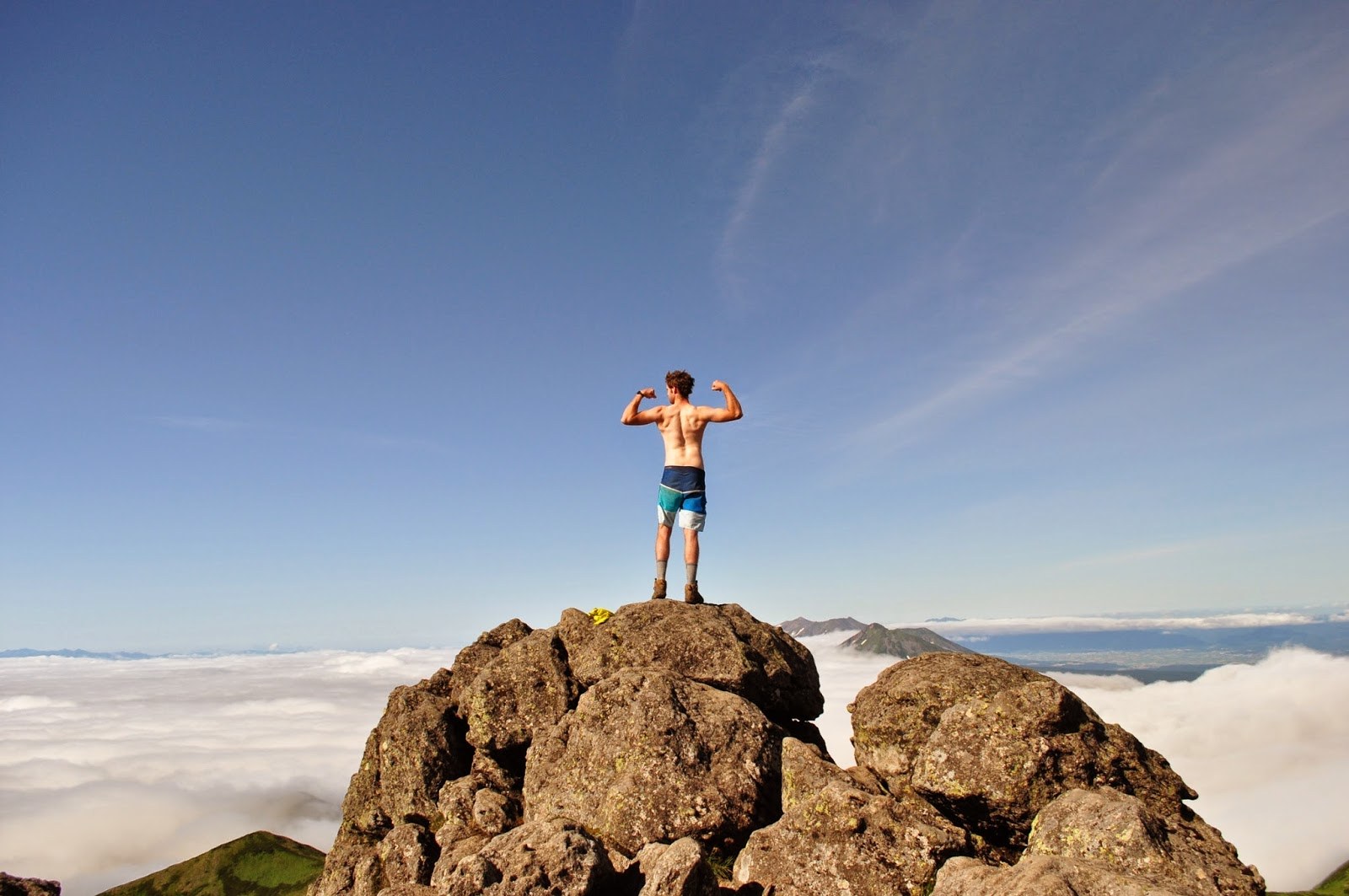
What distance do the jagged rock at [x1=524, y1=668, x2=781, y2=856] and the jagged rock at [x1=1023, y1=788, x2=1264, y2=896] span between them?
19.4 feet

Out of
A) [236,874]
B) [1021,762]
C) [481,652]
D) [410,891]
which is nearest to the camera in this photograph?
[1021,762]

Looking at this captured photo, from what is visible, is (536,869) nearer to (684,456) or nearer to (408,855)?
(408,855)

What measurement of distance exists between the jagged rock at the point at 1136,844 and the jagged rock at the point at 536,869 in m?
7.69

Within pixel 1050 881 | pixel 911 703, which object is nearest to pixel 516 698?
pixel 911 703

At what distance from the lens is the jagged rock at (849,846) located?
1293 centimetres

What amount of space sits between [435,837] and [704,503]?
11.9 metres

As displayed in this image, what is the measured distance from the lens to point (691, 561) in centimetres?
2333

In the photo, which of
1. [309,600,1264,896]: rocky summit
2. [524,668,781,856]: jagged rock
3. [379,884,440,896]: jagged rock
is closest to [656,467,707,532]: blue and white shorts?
[309,600,1264,896]: rocky summit

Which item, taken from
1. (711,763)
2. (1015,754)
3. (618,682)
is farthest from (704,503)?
(1015,754)

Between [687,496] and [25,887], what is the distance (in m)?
23.9

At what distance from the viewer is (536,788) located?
1805 centimetres

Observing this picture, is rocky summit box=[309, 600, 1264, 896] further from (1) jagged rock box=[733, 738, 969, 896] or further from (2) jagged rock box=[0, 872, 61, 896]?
(2) jagged rock box=[0, 872, 61, 896]

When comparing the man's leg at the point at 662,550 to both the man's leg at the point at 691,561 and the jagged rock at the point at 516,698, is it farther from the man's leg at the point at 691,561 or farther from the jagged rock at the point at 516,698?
the jagged rock at the point at 516,698

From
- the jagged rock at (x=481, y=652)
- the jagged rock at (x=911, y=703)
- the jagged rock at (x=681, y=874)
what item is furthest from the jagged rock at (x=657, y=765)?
Result: the jagged rock at (x=481, y=652)
